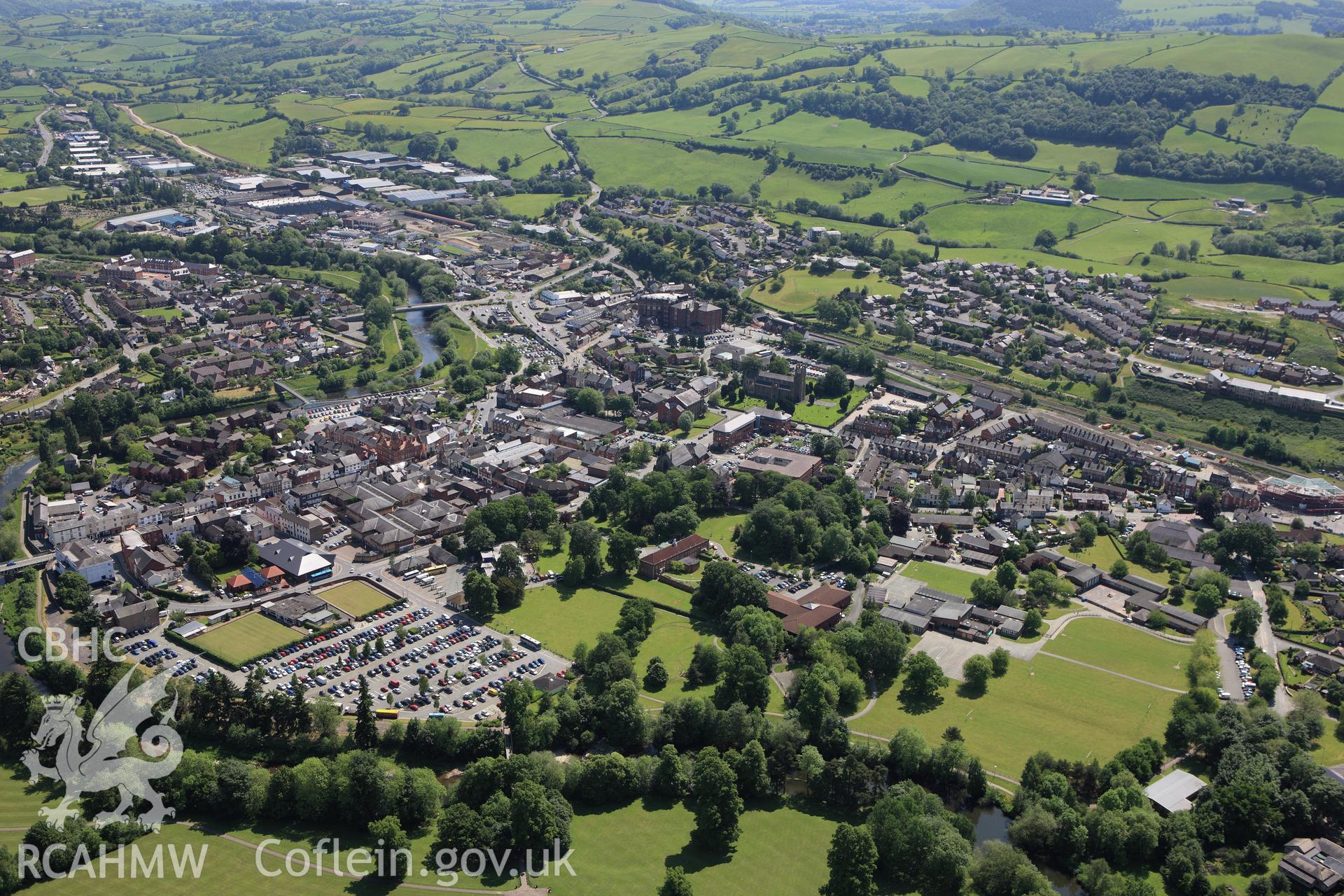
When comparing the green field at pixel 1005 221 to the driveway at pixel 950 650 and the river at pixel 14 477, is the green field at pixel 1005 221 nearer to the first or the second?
the driveway at pixel 950 650

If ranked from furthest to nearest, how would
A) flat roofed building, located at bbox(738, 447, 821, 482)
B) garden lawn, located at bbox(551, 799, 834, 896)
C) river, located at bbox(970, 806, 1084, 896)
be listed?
flat roofed building, located at bbox(738, 447, 821, 482) → river, located at bbox(970, 806, 1084, 896) → garden lawn, located at bbox(551, 799, 834, 896)

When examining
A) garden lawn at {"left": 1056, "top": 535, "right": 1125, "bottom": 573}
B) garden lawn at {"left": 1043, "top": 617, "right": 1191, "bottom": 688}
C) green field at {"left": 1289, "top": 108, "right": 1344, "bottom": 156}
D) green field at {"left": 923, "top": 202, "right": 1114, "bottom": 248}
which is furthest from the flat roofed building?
green field at {"left": 1289, "top": 108, "right": 1344, "bottom": 156}

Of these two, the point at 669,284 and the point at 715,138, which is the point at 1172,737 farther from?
the point at 715,138

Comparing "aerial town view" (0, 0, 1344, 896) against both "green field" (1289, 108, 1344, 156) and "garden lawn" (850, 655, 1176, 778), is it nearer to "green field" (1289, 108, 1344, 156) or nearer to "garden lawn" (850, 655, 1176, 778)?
"garden lawn" (850, 655, 1176, 778)

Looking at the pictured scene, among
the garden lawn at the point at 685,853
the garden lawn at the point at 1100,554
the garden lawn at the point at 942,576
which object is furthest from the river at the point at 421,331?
the garden lawn at the point at 685,853

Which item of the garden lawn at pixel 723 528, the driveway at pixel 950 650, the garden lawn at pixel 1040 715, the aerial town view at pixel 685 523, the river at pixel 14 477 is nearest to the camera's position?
the aerial town view at pixel 685 523

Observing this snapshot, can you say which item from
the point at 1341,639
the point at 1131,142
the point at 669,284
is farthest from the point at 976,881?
the point at 1131,142
